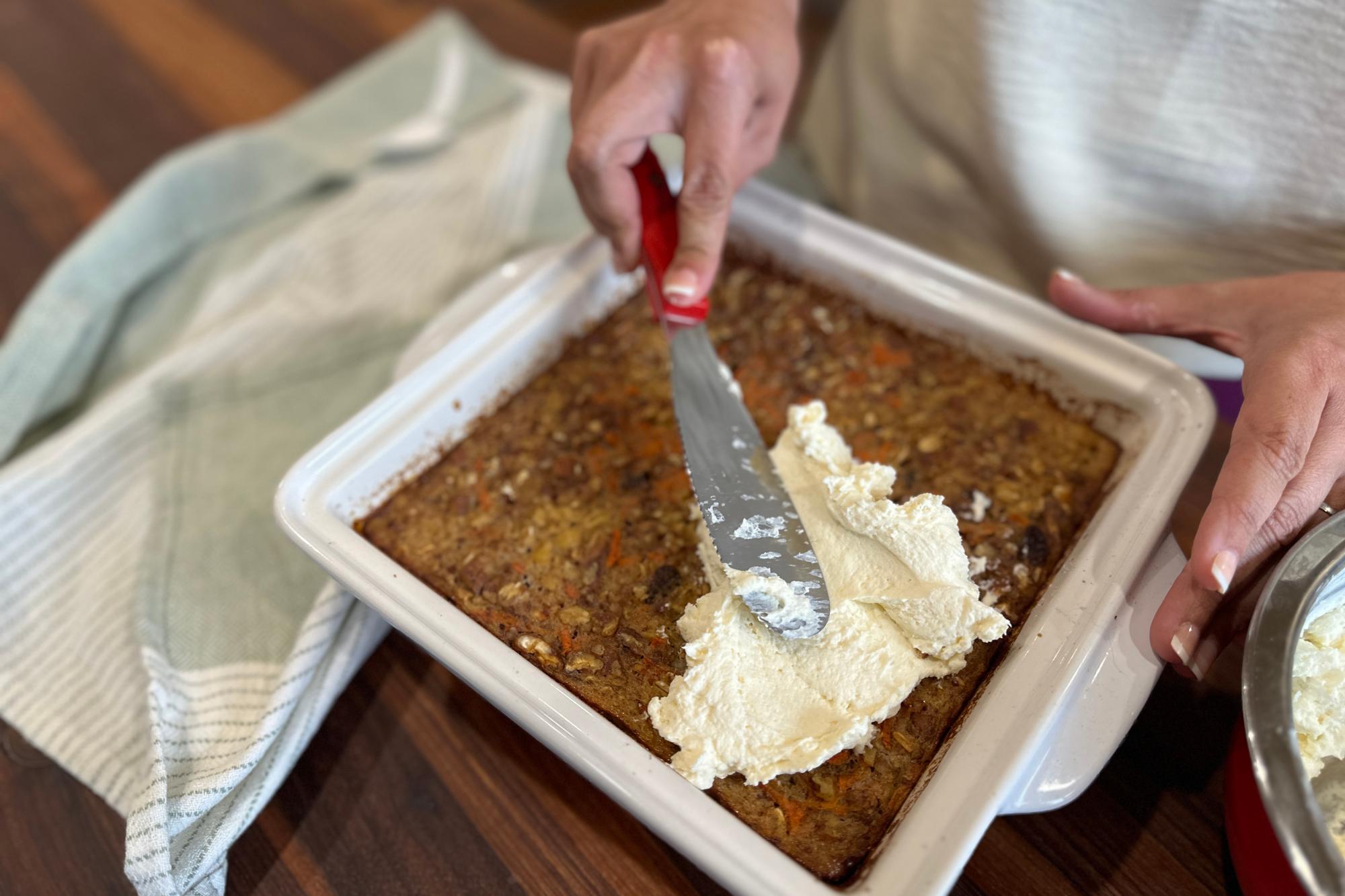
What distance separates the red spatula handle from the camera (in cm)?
79

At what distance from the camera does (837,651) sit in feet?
1.97

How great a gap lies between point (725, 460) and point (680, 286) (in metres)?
0.16

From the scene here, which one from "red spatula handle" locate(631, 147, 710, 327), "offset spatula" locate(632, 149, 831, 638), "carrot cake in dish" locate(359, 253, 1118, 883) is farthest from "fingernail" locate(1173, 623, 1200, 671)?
"red spatula handle" locate(631, 147, 710, 327)

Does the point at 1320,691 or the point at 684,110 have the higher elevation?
the point at 684,110

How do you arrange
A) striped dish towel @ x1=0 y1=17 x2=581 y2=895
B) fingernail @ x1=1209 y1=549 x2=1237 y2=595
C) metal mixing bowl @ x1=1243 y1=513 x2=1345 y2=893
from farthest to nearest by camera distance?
striped dish towel @ x1=0 y1=17 x2=581 y2=895 → fingernail @ x1=1209 y1=549 x2=1237 y2=595 → metal mixing bowl @ x1=1243 y1=513 x2=1345 y2=893

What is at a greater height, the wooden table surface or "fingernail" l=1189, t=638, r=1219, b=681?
"fingernail" l=1189, t=638, r=1219, b=681

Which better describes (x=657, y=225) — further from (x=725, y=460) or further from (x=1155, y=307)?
(x=1155, y=307)

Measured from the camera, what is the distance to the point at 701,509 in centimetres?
66

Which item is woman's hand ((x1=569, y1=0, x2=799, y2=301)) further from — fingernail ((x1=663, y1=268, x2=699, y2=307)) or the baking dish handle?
the baking dish handle

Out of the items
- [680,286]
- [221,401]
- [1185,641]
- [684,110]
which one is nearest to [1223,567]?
[1185,641]

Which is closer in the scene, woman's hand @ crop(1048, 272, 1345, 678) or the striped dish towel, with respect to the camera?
woman's hand @ crop(1048, 272, 1345, 678)

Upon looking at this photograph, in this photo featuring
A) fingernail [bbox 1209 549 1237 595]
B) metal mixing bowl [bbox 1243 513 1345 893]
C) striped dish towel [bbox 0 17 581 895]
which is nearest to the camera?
metal mixing bowl [bbox 1243 513 1345 893]

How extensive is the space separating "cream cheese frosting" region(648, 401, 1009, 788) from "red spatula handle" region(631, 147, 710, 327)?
28cm

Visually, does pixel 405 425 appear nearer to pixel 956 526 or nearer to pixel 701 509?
pixel 701 509
